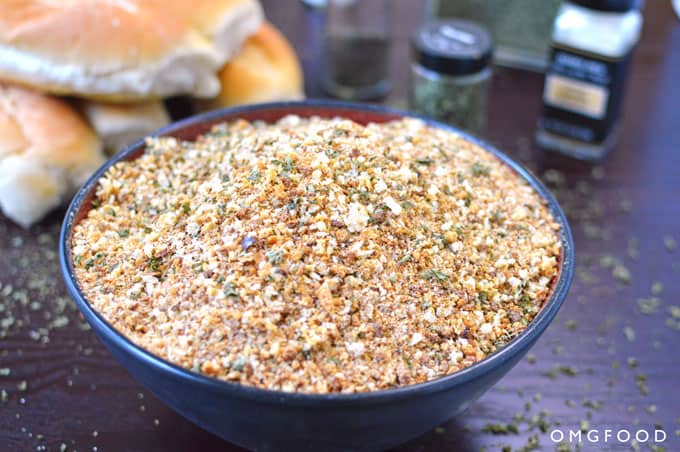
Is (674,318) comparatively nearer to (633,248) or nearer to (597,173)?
(633,248)

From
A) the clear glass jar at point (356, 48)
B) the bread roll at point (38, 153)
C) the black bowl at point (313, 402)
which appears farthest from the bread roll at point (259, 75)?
the black bowl at point (313, 402)

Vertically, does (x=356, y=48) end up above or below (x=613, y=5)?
below

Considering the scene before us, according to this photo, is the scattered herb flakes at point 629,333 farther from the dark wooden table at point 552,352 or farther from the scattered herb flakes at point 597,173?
the scattered herb flakes at point 597,173

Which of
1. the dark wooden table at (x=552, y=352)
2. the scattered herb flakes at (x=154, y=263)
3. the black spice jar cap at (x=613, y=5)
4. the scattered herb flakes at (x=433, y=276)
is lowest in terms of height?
the dark wooden table at (x=552, y=352)

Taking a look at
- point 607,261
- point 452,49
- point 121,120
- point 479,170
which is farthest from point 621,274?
point 121,120

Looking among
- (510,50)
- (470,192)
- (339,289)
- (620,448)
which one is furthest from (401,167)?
(510,50)

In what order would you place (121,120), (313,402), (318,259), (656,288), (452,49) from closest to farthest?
(313,402) < (318,259) < (656,288) < (121,120) < (452,49)
